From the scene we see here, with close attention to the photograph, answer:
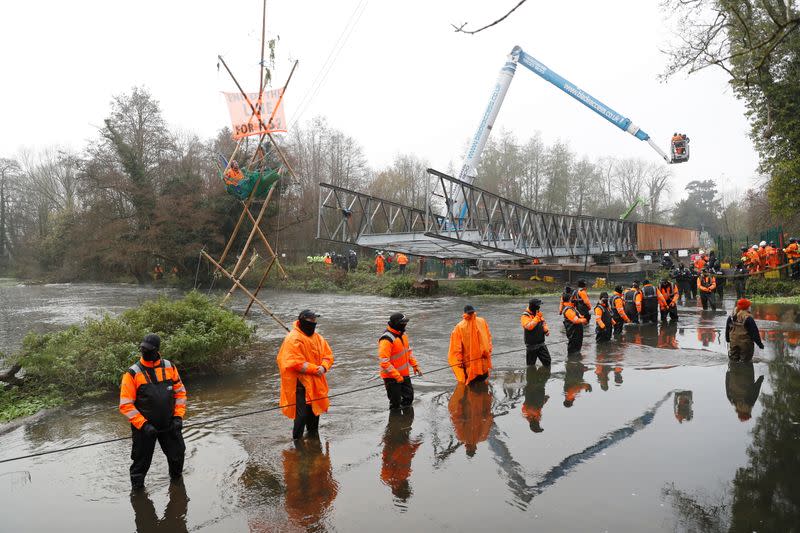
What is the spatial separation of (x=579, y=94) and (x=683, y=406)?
23.2 metres

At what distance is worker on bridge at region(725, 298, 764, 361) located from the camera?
31.0ft

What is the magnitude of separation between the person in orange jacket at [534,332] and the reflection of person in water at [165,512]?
6285 mm

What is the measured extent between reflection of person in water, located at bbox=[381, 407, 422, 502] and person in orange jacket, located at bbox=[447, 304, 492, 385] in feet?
4.20

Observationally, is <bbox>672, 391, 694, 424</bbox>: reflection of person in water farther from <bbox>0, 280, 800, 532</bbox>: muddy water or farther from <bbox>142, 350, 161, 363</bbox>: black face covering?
<bbox>142, 350, 161, 363</bbox>: black face covering

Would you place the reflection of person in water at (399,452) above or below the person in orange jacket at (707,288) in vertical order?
below

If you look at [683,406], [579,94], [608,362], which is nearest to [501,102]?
[579,94]

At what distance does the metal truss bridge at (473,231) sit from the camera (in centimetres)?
1953

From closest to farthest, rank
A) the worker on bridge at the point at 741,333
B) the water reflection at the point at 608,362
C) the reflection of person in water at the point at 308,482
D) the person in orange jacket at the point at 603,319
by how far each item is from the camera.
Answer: the reflection of person in water at the point at 308,482
the water reflection at the point at 608,362
the worker on bridge at the point at 741,333
the person in orange jacket at the point at 603,319

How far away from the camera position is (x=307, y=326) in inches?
262

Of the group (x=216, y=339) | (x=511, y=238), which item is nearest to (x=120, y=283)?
(x=511, y=238)

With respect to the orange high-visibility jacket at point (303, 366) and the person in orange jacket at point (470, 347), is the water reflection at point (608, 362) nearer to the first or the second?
the person in orange jacket at point (470, 347)

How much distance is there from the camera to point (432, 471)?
18.7 ft

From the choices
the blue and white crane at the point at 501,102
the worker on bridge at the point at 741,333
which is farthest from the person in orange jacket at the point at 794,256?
the worker on bridge at the point at 741,333

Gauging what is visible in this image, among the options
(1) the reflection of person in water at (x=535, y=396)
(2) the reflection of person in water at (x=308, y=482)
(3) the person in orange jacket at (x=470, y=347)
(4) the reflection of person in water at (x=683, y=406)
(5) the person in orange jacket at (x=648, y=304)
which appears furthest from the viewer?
(5) the person in orange jacket at (x=648, y=304)
